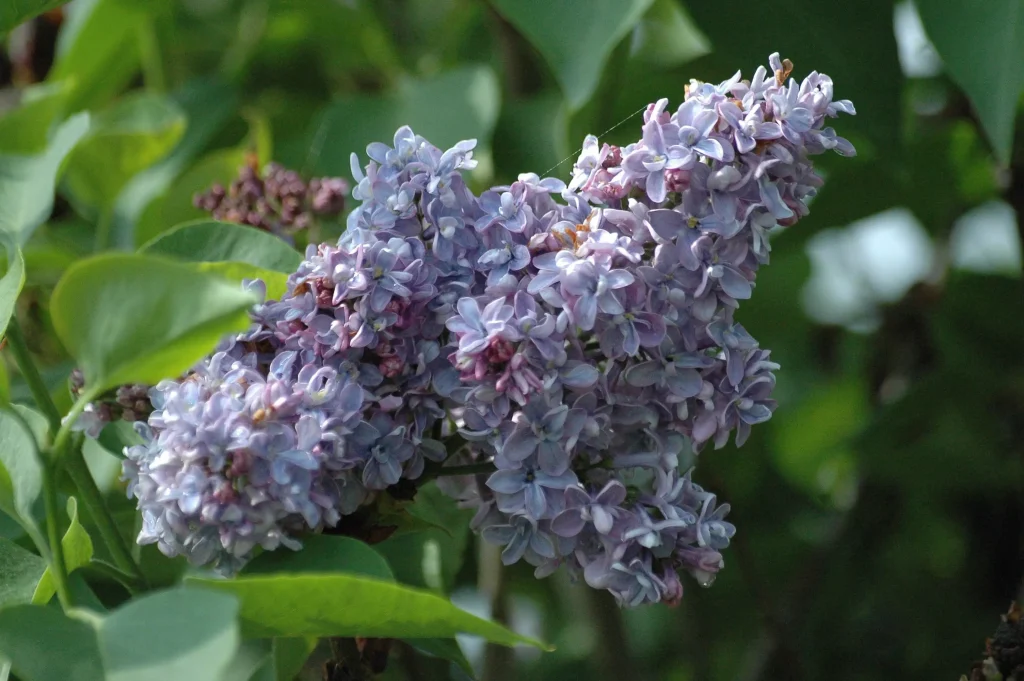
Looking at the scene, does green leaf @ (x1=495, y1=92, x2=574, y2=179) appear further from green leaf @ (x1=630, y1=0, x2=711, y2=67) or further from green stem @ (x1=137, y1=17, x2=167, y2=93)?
green stem @ (x1=137, y1=17, x2=167, y2=93)

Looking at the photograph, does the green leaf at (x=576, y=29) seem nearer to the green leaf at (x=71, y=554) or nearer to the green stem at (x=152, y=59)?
the green leaf at (x=71, y=554)

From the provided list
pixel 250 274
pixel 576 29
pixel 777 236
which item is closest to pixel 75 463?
pixel 250 274

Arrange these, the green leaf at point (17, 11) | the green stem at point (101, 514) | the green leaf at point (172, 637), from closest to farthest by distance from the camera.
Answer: the green leaf at point (172, 637) < the green stem at point (101, 514) < the green leaf at point (17, 11)

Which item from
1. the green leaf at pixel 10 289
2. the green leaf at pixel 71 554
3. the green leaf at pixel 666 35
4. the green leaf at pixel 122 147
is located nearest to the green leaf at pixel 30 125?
the green leaf at pixel 122 147

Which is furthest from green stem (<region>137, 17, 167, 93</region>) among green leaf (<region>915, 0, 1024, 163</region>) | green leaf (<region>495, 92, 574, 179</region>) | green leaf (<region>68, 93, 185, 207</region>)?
green leaf (<region>915, 0, 1024, 163</region>)

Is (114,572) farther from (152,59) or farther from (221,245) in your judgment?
(152,59)
